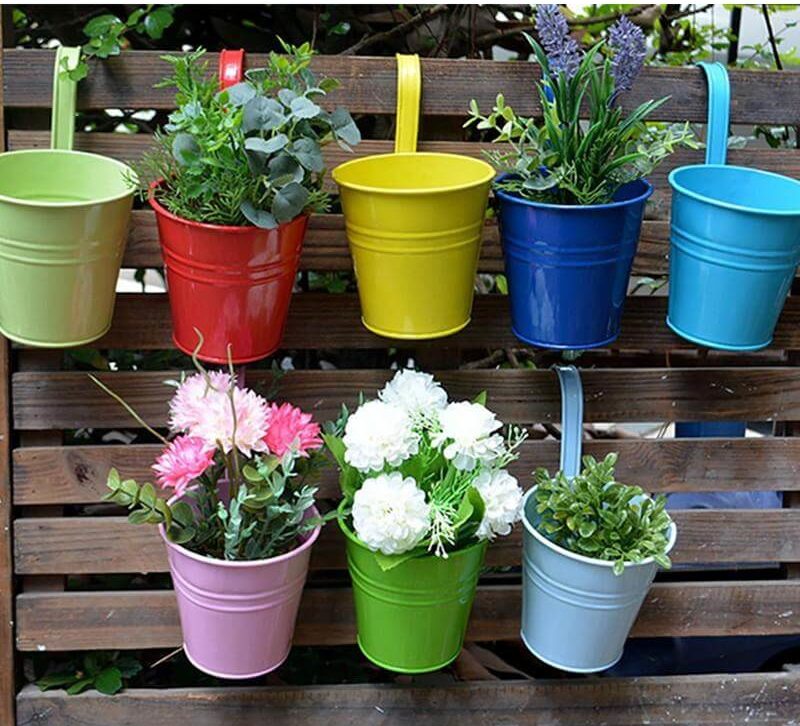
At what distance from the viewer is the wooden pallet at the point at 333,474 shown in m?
1.30

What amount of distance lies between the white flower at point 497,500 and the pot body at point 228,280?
29cm

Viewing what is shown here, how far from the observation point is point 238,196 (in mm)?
1085

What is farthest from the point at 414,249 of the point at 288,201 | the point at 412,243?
the point at 288,201

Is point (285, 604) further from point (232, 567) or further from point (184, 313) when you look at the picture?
point (184, 313)

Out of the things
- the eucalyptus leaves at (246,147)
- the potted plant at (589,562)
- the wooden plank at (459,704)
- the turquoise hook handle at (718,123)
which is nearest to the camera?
the eucalyptus leaves at (246,147)

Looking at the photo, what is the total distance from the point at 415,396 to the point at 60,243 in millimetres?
427

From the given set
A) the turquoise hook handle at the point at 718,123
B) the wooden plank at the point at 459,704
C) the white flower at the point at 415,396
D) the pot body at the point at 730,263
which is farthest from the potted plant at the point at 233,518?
the turquoise hook handle at the point at 718,123

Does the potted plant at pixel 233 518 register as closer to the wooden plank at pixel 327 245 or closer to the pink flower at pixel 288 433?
the pink flower at pixel 288 433

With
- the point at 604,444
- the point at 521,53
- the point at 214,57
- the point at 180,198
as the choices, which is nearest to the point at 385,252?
the point at 180,198

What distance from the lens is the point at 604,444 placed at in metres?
1.41

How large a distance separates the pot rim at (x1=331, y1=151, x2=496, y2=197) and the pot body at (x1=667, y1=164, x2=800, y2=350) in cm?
23

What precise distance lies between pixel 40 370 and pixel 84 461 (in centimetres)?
13

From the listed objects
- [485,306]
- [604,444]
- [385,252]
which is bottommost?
[604,444]

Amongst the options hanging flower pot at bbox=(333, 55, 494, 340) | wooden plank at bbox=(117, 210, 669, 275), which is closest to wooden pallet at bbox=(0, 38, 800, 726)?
wooden plank at bbox=(117, 210, 669, 275)
